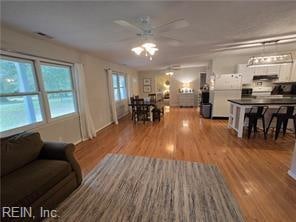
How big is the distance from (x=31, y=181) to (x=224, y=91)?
19.4ft

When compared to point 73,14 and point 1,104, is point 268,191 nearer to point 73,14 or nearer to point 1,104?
point 73,14

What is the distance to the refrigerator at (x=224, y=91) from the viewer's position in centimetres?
526

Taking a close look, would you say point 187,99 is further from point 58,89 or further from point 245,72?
point 58,89

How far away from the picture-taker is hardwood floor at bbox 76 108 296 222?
1.81 meters

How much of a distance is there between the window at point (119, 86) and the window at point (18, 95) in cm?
364

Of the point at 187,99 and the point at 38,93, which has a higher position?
A: the point at 38,93

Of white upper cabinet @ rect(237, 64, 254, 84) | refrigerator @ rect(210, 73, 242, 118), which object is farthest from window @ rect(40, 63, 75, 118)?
white upper cabinet @ rect(237, 64, 254, 84)

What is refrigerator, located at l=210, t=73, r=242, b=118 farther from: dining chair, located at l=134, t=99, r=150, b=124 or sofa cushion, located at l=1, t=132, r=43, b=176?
sofa cushion, located at l=1, t=132, r=43, b=176

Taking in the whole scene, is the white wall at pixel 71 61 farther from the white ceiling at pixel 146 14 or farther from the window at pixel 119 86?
the window at pixel 119 86

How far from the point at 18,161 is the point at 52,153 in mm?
360

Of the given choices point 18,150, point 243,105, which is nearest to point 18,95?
point 18,150

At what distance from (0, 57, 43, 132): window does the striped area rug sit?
162 cm

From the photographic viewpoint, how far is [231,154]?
3.03 meters

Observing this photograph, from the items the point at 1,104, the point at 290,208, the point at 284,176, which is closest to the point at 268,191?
the point at 290,208
